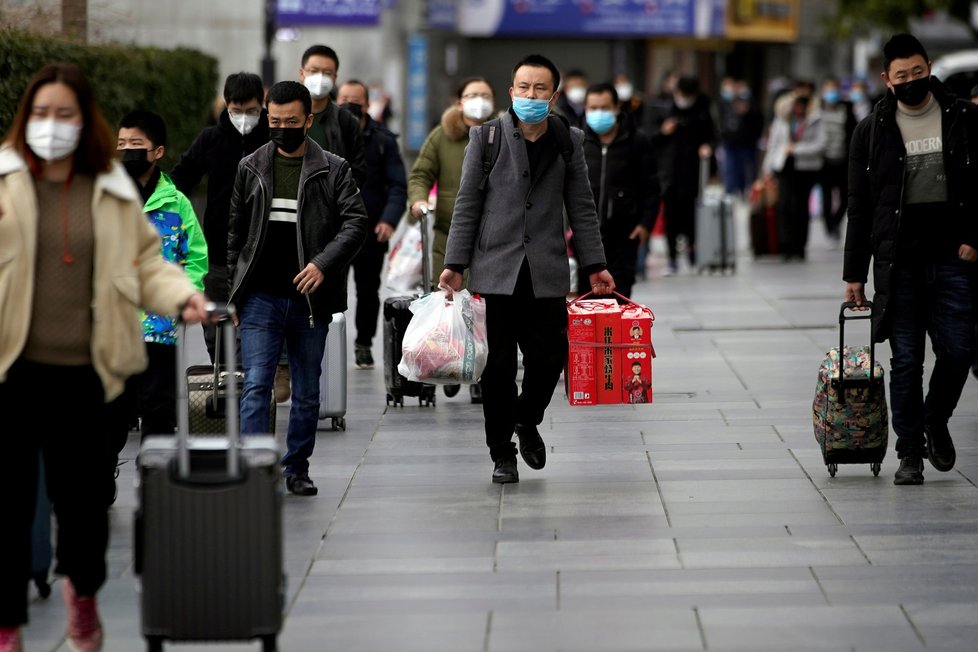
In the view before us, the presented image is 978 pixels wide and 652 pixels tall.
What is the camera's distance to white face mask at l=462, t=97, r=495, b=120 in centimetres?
1044

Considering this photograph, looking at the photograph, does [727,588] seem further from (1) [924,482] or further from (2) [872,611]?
(1) [924,482]

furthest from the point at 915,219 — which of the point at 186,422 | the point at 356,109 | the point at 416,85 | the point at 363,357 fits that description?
the point at 416,85

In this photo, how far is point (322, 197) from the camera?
739cm

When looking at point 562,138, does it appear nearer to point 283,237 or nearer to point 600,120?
point 283,237

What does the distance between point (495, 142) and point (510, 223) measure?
371 millimetres

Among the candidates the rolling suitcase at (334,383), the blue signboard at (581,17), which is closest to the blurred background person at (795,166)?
the rolling suitcase at (334,383)

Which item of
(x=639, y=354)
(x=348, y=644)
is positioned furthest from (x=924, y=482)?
(x=348, y=644)

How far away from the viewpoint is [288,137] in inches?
289

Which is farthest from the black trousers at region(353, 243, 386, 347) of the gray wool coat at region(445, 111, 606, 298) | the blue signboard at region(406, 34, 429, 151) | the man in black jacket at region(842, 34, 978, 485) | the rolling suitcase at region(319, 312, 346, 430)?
the blue signboard at region(406, 34, 429, 151)

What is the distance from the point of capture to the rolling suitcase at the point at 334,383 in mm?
9312

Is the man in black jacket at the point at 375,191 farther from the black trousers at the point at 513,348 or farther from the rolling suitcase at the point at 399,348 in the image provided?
the black trousers at the point at 513,348

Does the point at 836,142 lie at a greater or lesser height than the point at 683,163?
greater

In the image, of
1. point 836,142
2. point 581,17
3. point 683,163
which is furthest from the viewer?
point 581,17

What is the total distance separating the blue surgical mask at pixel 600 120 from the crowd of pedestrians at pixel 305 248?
0.07ft
